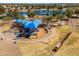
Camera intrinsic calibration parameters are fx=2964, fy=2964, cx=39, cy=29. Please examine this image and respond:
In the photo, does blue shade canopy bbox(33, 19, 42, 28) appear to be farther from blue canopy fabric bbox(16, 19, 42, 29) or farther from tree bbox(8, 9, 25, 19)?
tree bbox(8, 9, 25, 19)

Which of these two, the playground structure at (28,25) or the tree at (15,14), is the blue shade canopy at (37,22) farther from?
the tree at (15,14)

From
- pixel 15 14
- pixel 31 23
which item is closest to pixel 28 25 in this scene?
pixel 31 23

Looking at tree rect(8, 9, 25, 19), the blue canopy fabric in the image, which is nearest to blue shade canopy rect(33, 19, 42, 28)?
the blue canopy fabric

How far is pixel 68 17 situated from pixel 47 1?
0.25 m

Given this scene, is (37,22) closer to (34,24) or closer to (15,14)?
(34,24)

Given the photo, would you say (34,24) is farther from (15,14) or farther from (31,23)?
(15,14)

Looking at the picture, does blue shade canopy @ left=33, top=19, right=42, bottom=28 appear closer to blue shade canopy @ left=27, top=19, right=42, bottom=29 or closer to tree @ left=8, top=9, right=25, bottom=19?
blue shade canopy @ left=27, top=19, right=42, bottom=29

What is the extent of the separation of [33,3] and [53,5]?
0.18 m

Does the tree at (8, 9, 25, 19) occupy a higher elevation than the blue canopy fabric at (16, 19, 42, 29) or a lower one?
higher

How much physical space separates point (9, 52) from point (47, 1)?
23.1 inches

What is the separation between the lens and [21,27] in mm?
27250

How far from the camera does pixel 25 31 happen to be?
27250 millimetres

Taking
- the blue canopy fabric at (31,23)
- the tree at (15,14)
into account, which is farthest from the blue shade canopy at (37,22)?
the tree at (15,14)

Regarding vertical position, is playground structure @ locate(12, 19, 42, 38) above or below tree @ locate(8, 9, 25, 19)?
below
